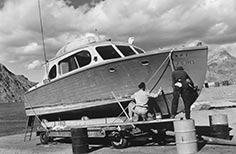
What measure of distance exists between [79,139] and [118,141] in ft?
3.73

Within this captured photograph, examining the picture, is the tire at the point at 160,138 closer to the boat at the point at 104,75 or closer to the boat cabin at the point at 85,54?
the boat at the point at 104,75

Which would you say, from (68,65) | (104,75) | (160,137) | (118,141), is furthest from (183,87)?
Answer: (68,65)

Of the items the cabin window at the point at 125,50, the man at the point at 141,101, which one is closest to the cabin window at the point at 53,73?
the cabin window at the point at 125,50

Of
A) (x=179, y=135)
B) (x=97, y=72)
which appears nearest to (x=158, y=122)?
(x=179, y=135)

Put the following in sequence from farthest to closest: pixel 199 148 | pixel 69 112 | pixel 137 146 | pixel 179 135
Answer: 1. pixel 69 112
2. pixel 137 146
3. pixel 199 148
4. pixel 179 135

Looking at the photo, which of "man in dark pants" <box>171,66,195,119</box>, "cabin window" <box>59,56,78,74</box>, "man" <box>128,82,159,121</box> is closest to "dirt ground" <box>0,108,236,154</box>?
"man" <box>128,82,159,121</box>

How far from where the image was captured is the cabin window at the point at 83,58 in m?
11.3

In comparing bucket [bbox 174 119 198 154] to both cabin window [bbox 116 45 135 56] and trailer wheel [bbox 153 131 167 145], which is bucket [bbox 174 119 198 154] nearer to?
trailer wheel [bbox 153 131 167 145]

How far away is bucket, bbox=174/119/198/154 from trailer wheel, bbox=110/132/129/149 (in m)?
2.13

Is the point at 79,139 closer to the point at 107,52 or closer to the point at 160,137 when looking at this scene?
the point at 160,137

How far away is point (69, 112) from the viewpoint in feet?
38.8

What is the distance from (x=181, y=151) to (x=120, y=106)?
2.81 meters

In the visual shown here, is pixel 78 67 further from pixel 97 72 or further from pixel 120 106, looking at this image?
pixel 120 106

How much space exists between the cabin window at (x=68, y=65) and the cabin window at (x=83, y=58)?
0.19 metres
